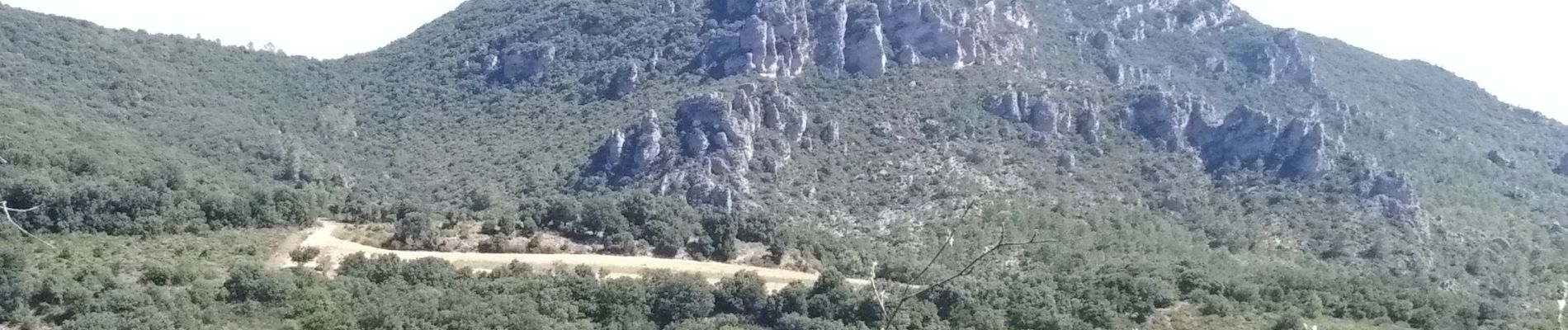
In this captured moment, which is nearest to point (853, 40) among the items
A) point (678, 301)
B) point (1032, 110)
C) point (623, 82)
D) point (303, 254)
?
point (1032, 110)

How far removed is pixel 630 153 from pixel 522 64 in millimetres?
32940

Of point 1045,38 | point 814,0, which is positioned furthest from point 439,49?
point 1045,38

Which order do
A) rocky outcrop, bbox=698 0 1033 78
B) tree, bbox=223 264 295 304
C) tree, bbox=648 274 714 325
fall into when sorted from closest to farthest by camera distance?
tree, bbox=223 264 295 304 < tree, bbox=648 274 714 325 < rocky outcrop, bbox=698 0 1033 78

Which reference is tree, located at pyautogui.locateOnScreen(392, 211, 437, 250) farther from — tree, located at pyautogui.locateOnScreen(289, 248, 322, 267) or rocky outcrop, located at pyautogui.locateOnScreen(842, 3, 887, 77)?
rocky outcrop, located at pyautogui.locateOnScreen(842, 3, 887, 77)

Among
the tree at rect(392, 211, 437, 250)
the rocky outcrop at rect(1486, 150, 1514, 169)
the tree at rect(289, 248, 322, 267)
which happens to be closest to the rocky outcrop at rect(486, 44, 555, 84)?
the tree at rect(392, 211, 437, 250)

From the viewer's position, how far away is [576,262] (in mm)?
62250

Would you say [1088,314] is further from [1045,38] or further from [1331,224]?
[1045,38]

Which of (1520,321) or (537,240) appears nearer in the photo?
→ (1520,321)

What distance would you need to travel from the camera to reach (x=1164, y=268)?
206 ft

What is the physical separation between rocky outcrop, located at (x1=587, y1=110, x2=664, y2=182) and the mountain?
0.81 ft

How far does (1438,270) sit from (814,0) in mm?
56214

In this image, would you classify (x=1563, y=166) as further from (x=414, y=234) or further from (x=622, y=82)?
(x=414, y=234)

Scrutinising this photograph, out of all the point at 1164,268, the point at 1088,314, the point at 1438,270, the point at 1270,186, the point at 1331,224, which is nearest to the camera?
the point at 1088,314

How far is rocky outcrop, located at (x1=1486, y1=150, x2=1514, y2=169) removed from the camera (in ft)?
375
